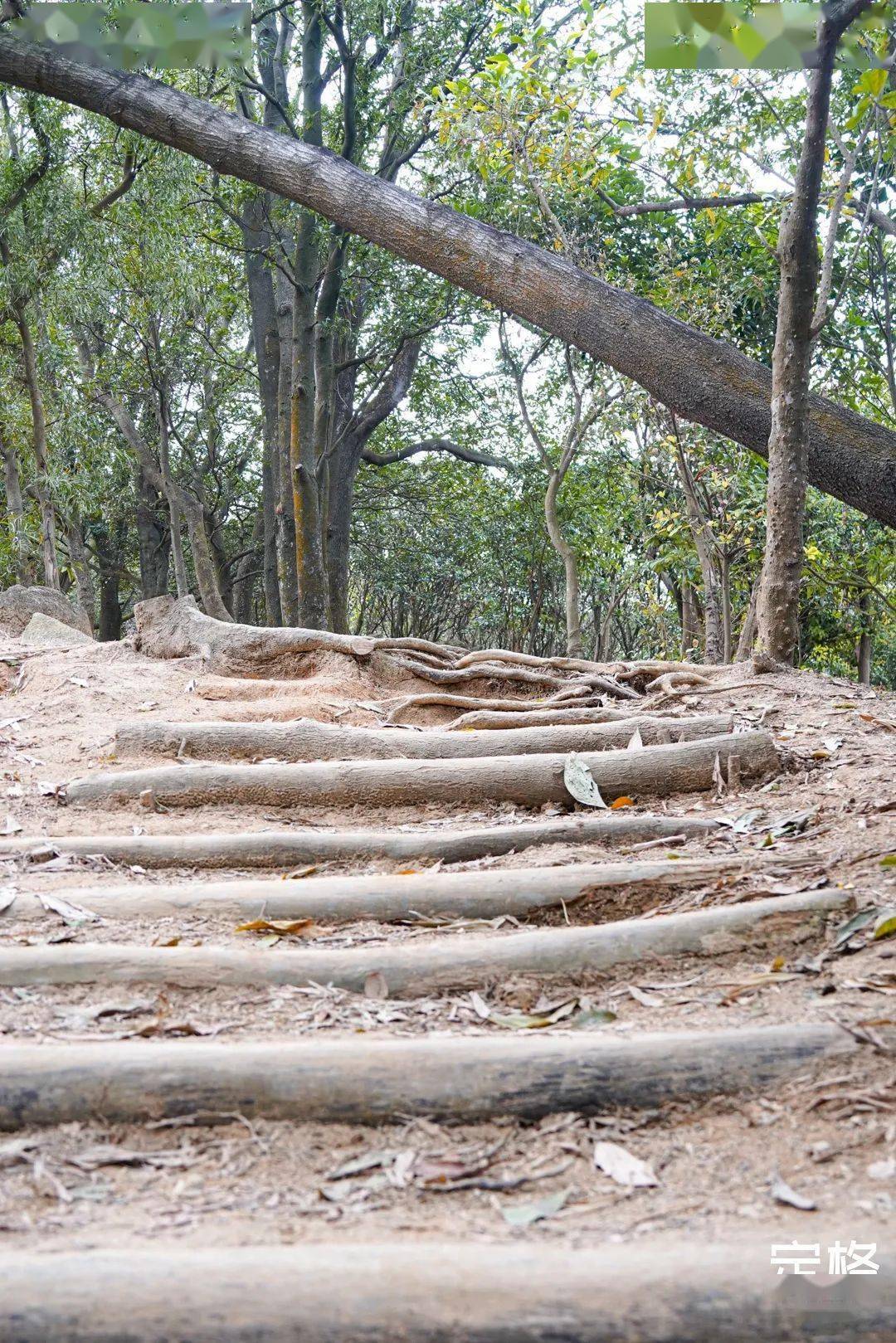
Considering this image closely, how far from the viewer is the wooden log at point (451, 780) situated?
3871 millimetres

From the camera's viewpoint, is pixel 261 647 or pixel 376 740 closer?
pixel 376 740

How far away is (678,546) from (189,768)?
9316mm

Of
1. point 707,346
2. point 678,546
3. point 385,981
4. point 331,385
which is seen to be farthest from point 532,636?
point 385,981

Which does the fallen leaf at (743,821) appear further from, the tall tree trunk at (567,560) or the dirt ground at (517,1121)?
the tall tree trunk at (567,560)

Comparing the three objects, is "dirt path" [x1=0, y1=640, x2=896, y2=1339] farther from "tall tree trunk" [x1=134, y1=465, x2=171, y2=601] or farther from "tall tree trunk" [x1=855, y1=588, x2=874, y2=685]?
"tall tree trunk" [x1=134, y1=465, x2=171, y2=601]

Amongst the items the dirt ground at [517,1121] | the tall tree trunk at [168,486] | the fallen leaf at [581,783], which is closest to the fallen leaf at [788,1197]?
the dirt ground at [517,1121]

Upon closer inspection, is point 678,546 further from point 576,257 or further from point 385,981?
Result: point 385,981

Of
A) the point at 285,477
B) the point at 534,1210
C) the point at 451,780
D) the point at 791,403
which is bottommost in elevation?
the point at 534,1210

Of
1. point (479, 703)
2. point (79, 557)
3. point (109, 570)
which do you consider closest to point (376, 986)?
point (479, 703)

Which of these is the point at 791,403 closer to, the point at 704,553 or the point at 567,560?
the point at 704,553

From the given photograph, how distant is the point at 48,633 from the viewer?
8.14m

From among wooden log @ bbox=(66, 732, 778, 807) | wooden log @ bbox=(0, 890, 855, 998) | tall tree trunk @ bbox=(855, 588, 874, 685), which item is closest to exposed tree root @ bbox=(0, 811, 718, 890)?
wooden log @ bbox=(66, 732, 778, 807)

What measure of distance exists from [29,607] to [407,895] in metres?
7.01

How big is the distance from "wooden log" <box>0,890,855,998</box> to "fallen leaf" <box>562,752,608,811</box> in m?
1.23
